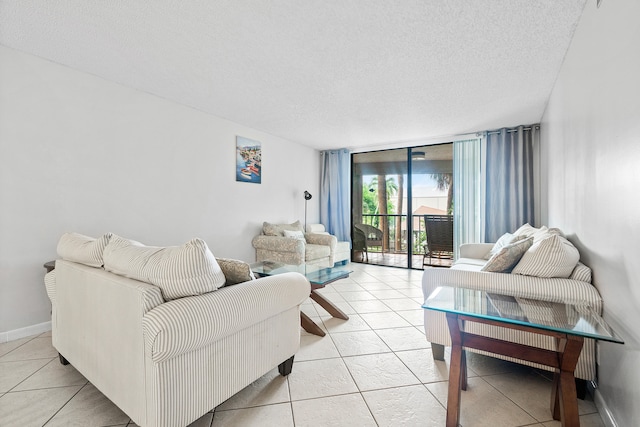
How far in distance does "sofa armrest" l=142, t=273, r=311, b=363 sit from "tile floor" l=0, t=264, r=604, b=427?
1.53 feet

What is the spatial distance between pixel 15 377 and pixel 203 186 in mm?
2387

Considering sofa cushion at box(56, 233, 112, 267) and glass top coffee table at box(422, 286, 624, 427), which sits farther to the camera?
sofa cushion at box(56, 233, 112, 267)

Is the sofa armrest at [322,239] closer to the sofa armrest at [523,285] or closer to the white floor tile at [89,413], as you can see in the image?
the sofa armrest at [523,285]

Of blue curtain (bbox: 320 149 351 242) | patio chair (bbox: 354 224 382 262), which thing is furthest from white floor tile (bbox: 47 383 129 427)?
patio chair (bbox: 354 224 382 262)

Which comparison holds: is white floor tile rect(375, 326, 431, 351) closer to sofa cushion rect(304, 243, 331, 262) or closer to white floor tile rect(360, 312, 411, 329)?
white floor tile rect(360, 312, 411, 329)

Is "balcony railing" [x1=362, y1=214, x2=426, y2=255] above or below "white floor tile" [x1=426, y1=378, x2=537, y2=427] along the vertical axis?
above

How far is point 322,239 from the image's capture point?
4832mm

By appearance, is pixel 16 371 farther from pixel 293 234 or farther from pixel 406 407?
pixel 293 234

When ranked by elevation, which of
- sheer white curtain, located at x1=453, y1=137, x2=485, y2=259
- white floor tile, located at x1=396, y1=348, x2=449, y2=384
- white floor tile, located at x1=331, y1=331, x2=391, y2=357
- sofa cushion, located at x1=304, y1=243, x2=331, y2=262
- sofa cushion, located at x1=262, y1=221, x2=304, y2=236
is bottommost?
white floor tile, located at x1=396, y1=348, x2=449, y2=384

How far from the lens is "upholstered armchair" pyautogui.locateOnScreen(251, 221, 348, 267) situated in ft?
13.3

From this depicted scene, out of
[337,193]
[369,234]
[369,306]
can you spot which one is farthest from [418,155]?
[369,306]

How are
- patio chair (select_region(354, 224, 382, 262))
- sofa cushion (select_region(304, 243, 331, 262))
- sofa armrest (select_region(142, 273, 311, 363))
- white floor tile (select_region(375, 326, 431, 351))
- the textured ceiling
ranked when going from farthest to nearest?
patio chair (select_region(354, 224, 382, 262)), sofa cushion (select_region(304, 243, 331, 262)), white floor tile (select_region(375, 326, 431, 351)), the textured ceiling, sofa armrest (select_region(142, 273, 311, 363))

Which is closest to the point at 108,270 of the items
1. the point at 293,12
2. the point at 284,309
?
the point at 284,309

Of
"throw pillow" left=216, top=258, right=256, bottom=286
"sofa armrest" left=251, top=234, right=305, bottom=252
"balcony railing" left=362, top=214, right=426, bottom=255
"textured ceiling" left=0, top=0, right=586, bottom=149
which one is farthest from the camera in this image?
"balcony railing" left=362, top=214, right=426, bottom=255
